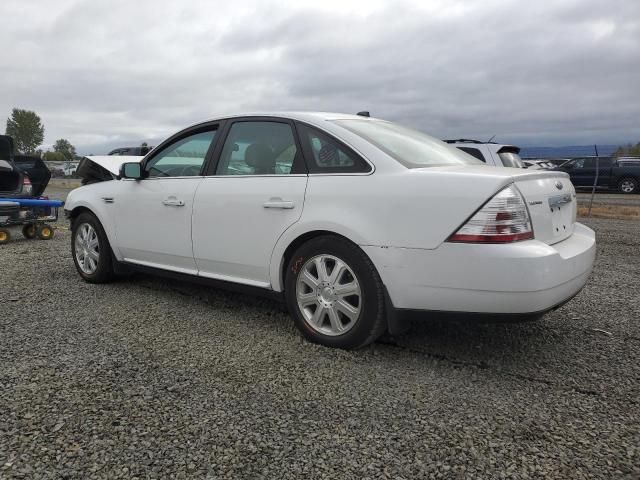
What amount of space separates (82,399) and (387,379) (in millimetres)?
1585

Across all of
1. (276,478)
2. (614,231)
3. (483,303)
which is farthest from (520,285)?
(614,231)

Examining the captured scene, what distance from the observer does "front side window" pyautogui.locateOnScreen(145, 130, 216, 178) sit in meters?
4.29

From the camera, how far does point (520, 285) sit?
2.77 metres

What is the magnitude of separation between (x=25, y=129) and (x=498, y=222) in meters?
93.3

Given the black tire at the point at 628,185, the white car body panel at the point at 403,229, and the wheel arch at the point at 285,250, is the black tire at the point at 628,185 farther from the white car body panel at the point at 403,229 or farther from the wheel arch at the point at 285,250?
the wheel arch at the point at 285,250

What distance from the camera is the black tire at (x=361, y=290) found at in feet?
10.3

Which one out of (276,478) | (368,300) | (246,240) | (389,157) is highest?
(389,157)

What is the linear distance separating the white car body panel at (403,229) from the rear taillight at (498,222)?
0.04m

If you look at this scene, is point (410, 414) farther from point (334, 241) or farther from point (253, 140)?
point (253, 140)

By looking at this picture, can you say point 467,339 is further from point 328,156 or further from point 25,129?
point 25,129

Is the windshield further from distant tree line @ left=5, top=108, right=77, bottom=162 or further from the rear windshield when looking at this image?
distant tree line @ left=5, top=108, right=77, bottom=162

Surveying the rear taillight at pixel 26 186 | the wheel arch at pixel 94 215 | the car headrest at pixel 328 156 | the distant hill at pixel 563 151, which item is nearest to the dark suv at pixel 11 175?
the rear taillight at pixel 26 186

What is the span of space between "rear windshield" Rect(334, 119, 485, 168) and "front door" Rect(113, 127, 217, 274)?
49.7 inches

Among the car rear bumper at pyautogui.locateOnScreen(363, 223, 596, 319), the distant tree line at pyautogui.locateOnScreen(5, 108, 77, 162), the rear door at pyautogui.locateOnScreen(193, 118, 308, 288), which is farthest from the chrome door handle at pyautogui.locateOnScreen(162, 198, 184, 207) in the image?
the distant tree line at pyautogui.locateOnScreen(5, 108, 77, 162)
